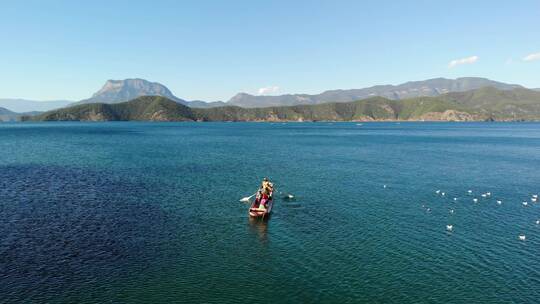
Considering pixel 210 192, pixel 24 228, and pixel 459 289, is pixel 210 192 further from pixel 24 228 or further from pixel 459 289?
pixel 459 289

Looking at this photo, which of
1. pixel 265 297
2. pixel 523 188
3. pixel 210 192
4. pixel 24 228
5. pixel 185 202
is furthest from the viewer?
pixel 523 188

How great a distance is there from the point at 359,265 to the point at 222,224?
23259 millimetres

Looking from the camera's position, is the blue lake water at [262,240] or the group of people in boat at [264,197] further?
the group of people in boat at [264,197]

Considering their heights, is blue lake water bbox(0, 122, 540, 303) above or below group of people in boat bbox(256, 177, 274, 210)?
below

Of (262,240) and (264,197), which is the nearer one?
(262,240)

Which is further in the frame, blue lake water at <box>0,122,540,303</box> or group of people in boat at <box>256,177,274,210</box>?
group of people in boat at <box>256,177,274,210</box>

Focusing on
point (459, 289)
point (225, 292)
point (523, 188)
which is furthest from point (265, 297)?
point (523, 188)

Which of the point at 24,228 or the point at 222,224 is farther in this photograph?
the point at 222,224

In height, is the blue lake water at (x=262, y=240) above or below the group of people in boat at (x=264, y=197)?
below

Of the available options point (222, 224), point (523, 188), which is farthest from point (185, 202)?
point (523, 188)

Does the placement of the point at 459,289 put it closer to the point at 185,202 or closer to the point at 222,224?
the point at 222,224

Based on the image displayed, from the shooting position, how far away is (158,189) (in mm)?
80562

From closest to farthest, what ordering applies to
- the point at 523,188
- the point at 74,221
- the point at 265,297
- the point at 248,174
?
the point at 265,297 → the point at 74,221 → the point at 523,188 → the point at 248,174

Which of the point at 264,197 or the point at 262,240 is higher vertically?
the point at 264,197
